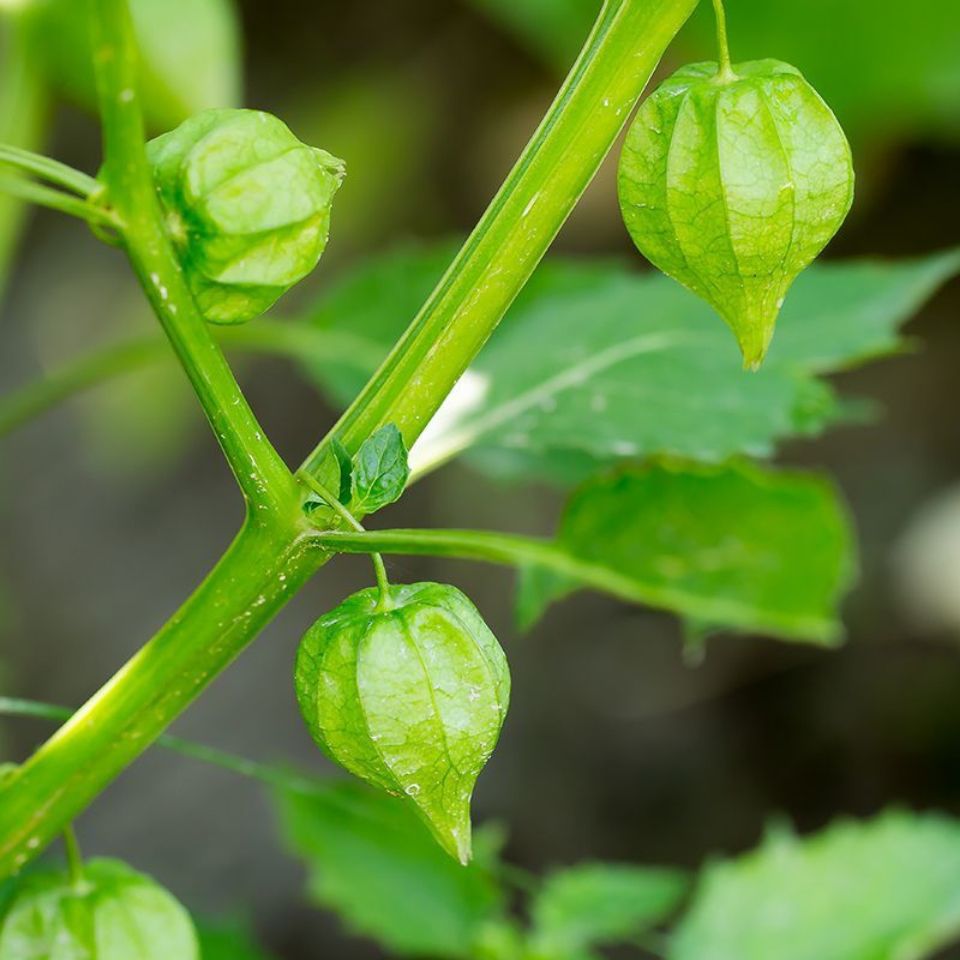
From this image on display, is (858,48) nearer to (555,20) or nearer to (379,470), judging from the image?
(555,20)

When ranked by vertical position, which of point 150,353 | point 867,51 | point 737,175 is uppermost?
point 867,51

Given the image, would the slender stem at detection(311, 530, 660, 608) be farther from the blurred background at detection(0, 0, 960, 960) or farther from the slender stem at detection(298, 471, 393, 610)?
the blurred background at detection(0, 0, 960, 960)

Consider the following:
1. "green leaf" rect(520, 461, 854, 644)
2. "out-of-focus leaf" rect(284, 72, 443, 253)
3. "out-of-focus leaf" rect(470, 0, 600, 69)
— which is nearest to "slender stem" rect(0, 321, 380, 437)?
"green leaf" rect(520, 461, 854, 644)

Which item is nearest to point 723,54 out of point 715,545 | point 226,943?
point 715,545

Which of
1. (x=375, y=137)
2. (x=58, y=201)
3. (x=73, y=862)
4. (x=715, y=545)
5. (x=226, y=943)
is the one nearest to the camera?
(x=58, y=201)

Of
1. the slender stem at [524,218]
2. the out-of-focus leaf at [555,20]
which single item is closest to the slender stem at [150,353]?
the slender stem at [524,218]

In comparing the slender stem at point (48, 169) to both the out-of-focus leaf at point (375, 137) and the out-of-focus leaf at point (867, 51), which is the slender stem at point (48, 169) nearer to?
the out-of-focus leaf at point (867, 51)
